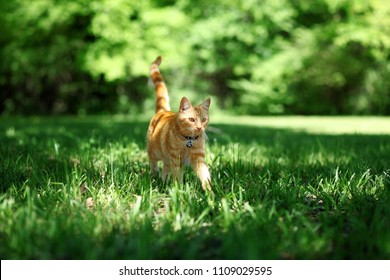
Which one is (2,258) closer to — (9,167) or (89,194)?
(89,194)

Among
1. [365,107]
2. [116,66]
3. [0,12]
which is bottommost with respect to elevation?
[365,107]

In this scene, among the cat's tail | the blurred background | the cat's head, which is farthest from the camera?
the blurred background

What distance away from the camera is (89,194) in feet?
8.35

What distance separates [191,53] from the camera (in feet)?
53.9

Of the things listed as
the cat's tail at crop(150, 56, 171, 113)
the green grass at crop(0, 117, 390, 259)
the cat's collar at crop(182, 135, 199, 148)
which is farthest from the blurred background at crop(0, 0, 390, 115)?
the green grass at crop(0, 117, 390, 259)

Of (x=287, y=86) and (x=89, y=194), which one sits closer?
(x=89, y=194)

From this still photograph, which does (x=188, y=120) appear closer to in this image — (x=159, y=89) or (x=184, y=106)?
(x=184, y=106)

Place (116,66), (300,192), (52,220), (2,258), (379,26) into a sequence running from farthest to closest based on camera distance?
1. (379,26)
2. (116,66)
3. (300,192)
4. (52,220)
5. (2,258)

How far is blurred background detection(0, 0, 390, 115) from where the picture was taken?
13258 mm

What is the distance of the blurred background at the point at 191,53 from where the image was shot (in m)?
13.3

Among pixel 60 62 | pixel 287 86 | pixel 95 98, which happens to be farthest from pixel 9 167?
pixel 287 86

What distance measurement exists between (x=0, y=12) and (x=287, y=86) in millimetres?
11933

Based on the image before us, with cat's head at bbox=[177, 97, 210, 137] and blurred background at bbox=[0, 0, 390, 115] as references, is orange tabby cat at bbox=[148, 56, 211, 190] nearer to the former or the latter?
cat's head at bbox=[177, 97, 210, 137]

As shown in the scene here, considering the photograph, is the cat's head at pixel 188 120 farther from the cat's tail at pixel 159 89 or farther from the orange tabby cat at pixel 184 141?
the cat's tail at pixel 159 89
